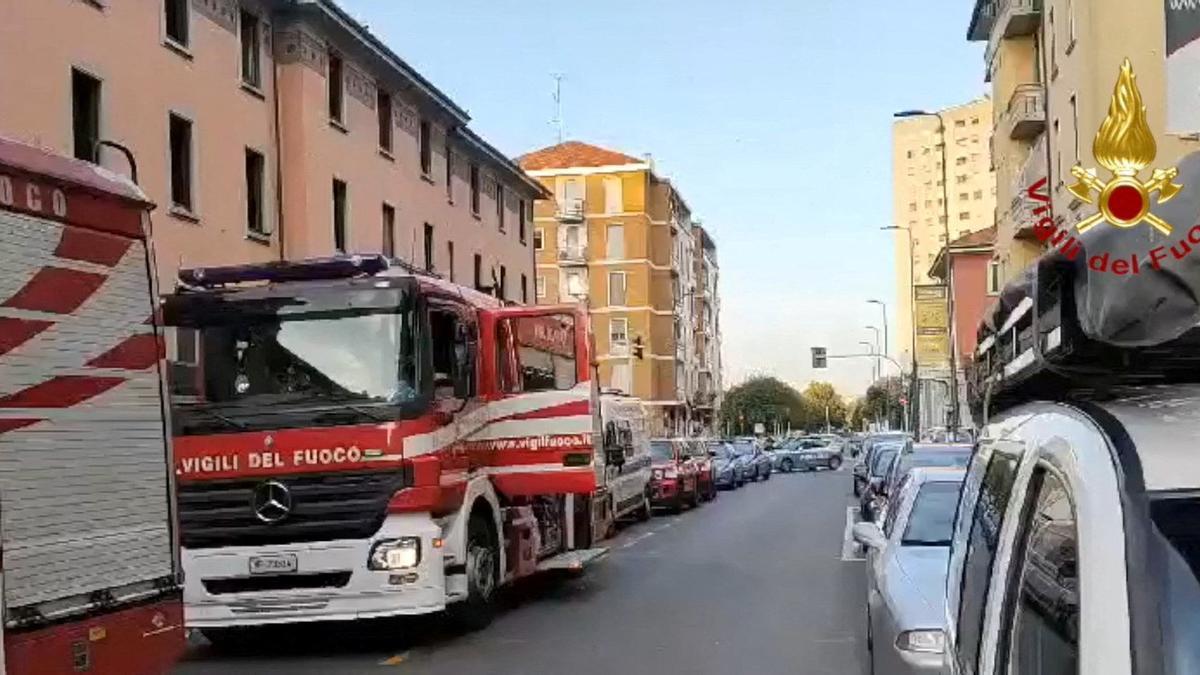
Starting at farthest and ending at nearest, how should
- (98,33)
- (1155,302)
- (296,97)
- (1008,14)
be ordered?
(1008,14) < (296,97) < (98,33) < (1155,302)

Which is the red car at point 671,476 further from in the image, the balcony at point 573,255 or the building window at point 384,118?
the balcony at point 573,255

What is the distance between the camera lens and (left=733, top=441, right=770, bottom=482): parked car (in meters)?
54.1

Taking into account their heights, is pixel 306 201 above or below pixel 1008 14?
below

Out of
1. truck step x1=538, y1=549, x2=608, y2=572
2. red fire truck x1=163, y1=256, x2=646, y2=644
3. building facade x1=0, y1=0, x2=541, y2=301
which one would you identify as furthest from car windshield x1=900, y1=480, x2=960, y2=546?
building facade x1=0, y1=0, x2=541, y2=301

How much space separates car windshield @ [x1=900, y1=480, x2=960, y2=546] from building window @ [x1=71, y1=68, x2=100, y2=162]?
565 inches

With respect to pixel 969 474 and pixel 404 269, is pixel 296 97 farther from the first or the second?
pixel 969 474

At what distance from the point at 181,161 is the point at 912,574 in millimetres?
18473

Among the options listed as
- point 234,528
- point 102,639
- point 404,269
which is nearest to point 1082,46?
point 404,269

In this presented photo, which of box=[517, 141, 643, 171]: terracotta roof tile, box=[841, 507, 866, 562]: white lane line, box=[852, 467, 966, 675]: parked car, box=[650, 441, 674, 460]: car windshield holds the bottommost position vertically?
box=[841, 507, 866, 562]: white lane line

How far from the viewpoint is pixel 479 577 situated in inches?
490

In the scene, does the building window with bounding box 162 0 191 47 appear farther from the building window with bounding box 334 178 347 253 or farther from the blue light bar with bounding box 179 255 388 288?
the blue light bar with bounding box 179 255 388 288

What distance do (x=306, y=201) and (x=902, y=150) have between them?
116 meters

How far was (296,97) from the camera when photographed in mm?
27531

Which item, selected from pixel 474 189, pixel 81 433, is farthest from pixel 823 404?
pixel 81 433
